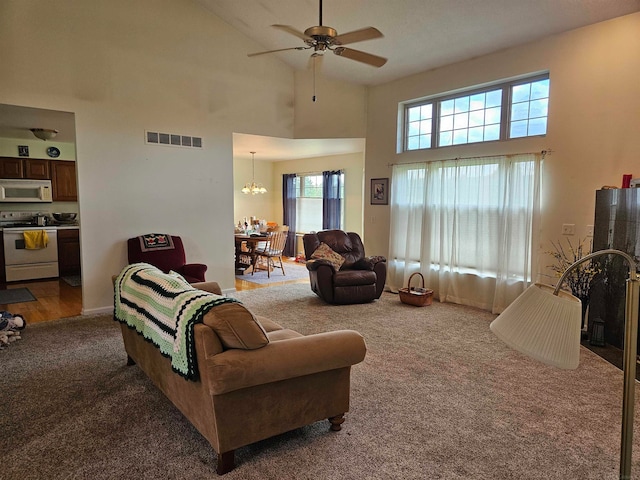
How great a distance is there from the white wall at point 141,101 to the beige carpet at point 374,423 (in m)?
1.75

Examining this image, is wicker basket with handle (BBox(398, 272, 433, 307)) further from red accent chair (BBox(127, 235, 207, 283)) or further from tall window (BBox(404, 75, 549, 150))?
red accent chair (BBox(127, 235, 207, 283))

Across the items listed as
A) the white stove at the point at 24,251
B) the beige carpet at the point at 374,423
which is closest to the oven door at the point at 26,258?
the white stove at the point at 24,251

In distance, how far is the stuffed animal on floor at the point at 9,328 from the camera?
12.4 ft

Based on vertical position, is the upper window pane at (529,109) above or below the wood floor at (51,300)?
above

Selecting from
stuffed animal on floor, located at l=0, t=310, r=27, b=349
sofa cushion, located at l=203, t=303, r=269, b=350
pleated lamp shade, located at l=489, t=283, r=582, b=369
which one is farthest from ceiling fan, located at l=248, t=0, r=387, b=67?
stuffed animal on floor, located at l=0, t=310, r=27, b=349

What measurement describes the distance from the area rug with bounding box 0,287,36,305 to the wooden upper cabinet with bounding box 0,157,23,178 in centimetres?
201

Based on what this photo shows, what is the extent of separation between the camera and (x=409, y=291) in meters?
5.34

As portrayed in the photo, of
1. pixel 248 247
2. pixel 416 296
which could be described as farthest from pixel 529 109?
pixel 248 247

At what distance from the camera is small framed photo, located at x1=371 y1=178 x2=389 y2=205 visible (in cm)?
625

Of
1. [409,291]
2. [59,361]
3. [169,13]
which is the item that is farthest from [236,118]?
[59,361]

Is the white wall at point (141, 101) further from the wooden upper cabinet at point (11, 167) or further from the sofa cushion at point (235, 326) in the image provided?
the sofa cushion at point (235, 326)

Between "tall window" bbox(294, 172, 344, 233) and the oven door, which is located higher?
"tall window" bbox(294, 172, 344, 233)

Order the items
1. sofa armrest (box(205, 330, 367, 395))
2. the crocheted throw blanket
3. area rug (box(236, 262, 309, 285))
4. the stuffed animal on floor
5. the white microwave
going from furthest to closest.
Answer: area rug (box(236, 262, 309, 285)) → the white microwave → the stuffed animal on floor → the crocheted throw blanket → sofa armrest (box(205, 330, 367, 395))

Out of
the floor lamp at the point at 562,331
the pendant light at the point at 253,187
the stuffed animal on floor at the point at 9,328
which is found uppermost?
the pendant light at the point at 253,187
